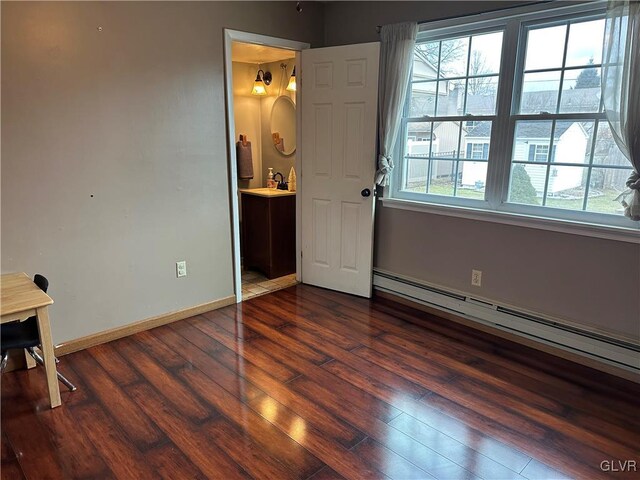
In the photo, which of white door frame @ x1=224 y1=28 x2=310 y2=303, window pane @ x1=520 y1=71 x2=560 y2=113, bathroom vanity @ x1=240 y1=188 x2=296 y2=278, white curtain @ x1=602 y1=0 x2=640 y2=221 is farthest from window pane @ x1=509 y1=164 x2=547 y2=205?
bathroom vanity @ x1=240 y1=188 x2=296 y2=278

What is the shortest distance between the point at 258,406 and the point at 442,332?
1.51 m

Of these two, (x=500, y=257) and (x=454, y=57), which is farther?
(x=454, y=57)

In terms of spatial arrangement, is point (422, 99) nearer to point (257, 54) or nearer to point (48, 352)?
point (257, 54)

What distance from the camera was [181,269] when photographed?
10.8 ft

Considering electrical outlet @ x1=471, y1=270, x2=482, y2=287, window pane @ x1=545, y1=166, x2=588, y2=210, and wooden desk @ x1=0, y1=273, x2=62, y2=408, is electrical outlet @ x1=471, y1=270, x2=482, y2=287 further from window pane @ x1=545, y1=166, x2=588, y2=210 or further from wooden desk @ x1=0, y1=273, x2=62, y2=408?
wooden desk @ x1=0, y1=273, x2=62, y2=408

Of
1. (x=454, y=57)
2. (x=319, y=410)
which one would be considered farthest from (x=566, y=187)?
(x=319, y=410)

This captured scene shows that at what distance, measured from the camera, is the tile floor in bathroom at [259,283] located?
3.92m

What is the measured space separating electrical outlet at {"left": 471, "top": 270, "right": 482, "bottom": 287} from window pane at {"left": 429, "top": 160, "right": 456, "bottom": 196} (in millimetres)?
619

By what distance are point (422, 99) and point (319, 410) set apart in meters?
2.42

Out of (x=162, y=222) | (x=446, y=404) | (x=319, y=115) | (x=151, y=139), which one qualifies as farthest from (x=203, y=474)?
(x=319, y=115)

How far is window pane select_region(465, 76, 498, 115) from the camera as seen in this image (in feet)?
9.69

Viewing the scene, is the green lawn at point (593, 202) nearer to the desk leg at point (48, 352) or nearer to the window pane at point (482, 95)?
the window pane at point (482, 95)

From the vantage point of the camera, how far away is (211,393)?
2.38 meters

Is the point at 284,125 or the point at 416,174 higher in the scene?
the point at 284,125
